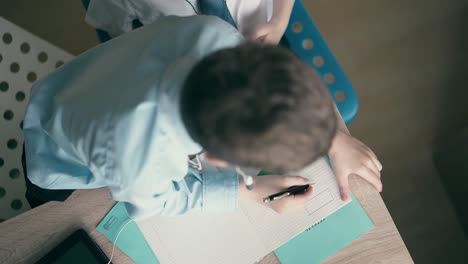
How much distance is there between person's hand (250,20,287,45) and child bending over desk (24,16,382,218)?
19cm

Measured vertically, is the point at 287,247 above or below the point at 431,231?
above

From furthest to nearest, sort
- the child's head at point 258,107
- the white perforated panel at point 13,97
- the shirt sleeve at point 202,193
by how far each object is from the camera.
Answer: the white perforated panel at point 13,97
the shirt sleeve at point 202,193
the child's head at point 258,107

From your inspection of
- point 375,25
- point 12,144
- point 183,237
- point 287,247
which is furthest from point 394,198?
point 12,144

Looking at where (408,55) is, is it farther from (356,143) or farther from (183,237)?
(183,237)

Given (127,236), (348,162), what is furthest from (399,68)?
(127,236)

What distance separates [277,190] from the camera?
757 millimetres

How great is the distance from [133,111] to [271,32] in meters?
0.38

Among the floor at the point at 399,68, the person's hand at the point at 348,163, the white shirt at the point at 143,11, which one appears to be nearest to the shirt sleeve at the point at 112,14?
the white shirt at the point at 143,11

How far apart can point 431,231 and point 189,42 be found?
1085 millimetres

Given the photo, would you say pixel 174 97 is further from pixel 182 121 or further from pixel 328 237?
pixel 328 237

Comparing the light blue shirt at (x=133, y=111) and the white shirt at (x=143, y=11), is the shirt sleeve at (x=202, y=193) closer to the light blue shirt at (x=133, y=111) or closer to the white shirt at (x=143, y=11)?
the light blue shirt at (x=133, y=111)

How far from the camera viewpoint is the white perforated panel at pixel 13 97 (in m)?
0.98

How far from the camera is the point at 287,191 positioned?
0.75 meters

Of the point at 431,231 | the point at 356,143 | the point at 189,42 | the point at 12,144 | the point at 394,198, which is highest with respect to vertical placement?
the point at 189,42
